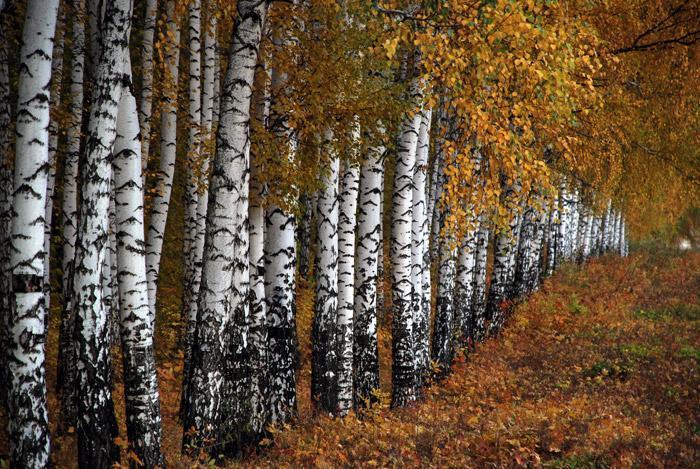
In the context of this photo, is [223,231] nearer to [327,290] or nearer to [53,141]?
[327,290]

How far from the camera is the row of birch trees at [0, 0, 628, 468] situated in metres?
5.93

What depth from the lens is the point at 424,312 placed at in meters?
12.6

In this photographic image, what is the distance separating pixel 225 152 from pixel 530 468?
15.6ft

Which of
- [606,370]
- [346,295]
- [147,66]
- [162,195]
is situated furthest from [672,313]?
[147,66]

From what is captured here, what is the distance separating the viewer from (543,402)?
10.3 m

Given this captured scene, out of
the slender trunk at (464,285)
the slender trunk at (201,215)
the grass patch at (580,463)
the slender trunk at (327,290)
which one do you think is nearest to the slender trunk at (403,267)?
the slender trunk at (327,290)

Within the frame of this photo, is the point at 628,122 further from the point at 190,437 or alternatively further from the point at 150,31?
the point at 190,437

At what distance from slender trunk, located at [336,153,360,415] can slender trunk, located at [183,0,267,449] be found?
280 cm

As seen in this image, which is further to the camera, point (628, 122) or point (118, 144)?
point (628, 122)

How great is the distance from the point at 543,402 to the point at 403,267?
127 inches

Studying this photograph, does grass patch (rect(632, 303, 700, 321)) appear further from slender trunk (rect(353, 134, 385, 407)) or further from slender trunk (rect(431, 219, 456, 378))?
slender trunk (rect(353, 134, 385, 407))

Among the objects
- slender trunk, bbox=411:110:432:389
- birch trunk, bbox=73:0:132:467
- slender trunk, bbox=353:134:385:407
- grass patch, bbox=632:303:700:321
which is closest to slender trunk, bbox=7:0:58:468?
birch trunk, bbox=73:0:132:467

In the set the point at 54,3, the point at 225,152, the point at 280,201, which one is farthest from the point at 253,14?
the point at 280,201

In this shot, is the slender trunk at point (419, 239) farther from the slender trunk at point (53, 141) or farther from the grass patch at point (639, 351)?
the slender trunk at point (53, 141)
